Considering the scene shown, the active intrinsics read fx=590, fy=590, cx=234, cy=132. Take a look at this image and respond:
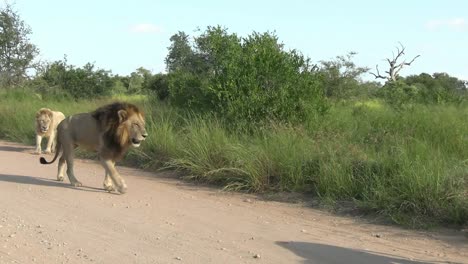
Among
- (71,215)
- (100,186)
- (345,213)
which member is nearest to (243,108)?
(100,186)

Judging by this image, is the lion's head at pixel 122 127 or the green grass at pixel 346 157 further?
the lion's head at pixel 122 127

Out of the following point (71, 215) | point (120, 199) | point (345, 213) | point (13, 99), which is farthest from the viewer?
point (13, 99)

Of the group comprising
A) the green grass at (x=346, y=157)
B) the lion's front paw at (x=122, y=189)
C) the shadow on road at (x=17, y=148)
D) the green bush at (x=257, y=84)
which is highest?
the green bush at (x=257, y=84)

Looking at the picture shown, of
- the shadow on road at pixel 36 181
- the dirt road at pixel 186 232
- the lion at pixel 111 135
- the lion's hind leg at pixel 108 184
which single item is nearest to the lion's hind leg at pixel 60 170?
the shadow on road at pixel 36 181

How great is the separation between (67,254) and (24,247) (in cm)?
53

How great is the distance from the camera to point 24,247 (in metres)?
6.07

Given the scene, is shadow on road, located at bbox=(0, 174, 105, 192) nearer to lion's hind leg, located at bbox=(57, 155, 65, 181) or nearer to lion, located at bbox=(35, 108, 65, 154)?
lion's hind leg, located at bbox=(57, 155, 65, 181)

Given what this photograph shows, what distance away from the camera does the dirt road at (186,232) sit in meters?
5.93

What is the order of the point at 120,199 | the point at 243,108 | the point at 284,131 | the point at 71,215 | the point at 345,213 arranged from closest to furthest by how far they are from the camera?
1. the point at 71,215
2. the point at 345,213
3. the point at 120,199
4. the point at 284,131
5. the point at 243,108

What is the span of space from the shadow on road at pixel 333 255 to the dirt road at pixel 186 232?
0.01 metres

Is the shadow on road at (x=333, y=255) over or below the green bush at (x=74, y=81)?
below

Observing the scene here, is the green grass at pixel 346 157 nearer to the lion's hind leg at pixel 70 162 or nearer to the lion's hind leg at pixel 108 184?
the lion's hind leg at pixel 108 184

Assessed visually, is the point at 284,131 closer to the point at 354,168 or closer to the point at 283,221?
the point at 354,168

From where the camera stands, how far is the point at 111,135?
30.5 ft
